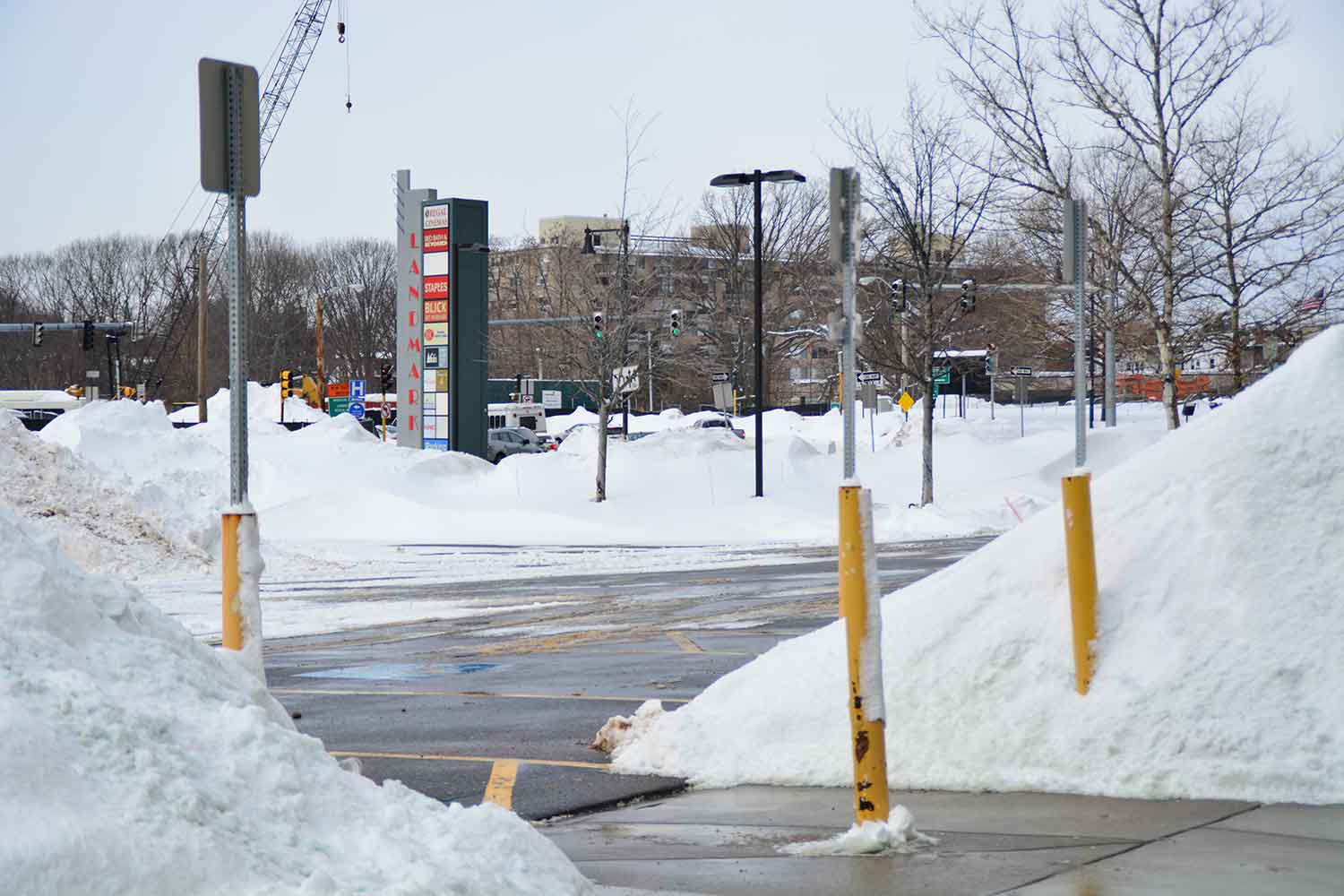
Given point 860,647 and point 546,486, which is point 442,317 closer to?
point 546,486

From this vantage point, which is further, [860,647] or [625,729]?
[625,729]

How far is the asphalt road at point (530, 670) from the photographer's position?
8.05 meters

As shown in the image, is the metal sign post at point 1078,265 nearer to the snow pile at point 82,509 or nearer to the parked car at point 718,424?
the snow pile at point 82,509

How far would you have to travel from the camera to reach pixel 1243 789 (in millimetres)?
6234

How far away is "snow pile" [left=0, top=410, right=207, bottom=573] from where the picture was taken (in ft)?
74.1

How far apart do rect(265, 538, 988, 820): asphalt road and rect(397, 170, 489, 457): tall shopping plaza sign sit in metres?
26.7

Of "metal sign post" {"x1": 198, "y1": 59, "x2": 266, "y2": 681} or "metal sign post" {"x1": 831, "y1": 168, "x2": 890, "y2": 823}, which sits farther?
"metal sign post" {"x1": 198, "y1": 59, "x2": 266, "y2": 681}

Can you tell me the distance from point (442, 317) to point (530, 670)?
36.1 meters

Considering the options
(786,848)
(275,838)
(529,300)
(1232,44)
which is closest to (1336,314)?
(1232,44)

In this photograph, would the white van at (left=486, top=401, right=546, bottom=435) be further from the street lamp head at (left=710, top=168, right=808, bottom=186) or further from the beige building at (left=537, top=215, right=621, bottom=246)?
the street lamp head at (left=710, top=168, right=808, bottom=186)

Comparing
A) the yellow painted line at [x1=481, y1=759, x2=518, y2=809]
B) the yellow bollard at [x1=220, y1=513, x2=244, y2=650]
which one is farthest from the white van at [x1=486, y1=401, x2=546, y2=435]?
the yellow bollard at [x1=220, y1=513, x2=244, y2=650]

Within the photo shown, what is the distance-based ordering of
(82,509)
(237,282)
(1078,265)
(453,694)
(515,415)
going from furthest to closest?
(515,415), (82,509), (453,694), (1078,265), (237,282)

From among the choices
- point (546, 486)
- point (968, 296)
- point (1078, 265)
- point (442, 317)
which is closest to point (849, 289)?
point (1078, 265)

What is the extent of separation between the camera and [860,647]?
226 inches
